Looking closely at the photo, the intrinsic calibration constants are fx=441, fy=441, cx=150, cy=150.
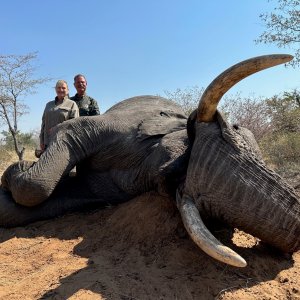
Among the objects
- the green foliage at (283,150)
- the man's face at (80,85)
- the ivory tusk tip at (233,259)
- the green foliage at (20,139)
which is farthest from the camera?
the green foliage at (20,139)

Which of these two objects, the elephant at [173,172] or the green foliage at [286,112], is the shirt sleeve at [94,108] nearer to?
the elephant at [173,172]

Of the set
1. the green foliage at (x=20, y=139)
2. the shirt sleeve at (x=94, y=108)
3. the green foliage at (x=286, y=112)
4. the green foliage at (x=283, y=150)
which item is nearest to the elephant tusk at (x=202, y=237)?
the shirt sleeve at (x=94, y=108)

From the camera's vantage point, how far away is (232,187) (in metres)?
2.98

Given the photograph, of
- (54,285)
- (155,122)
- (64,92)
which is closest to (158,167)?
(155,122)

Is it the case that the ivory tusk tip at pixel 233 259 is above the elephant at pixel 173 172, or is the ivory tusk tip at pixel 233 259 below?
below

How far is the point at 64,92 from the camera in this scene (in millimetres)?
5688

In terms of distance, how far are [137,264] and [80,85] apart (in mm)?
3782

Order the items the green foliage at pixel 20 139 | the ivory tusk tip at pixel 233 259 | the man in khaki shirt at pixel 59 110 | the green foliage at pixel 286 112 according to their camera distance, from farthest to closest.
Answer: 1. the green foliage at pixel 20 139
2. the green foliage at pixel 286 112
3. the man in khaki shirt at pixel 59 110
4. the ivory tusk tip at pixel 233 259

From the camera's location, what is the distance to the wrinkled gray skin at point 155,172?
2.90 metres

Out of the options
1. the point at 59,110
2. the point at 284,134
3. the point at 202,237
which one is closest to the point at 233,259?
the point at 202,237

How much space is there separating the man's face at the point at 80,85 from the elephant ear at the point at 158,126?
212 cm

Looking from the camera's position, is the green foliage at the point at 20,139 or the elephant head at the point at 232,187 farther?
the green foliage at the point at 20,139

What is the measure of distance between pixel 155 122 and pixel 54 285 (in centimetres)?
202

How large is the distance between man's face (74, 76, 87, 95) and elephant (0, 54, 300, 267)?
58.5 inches
